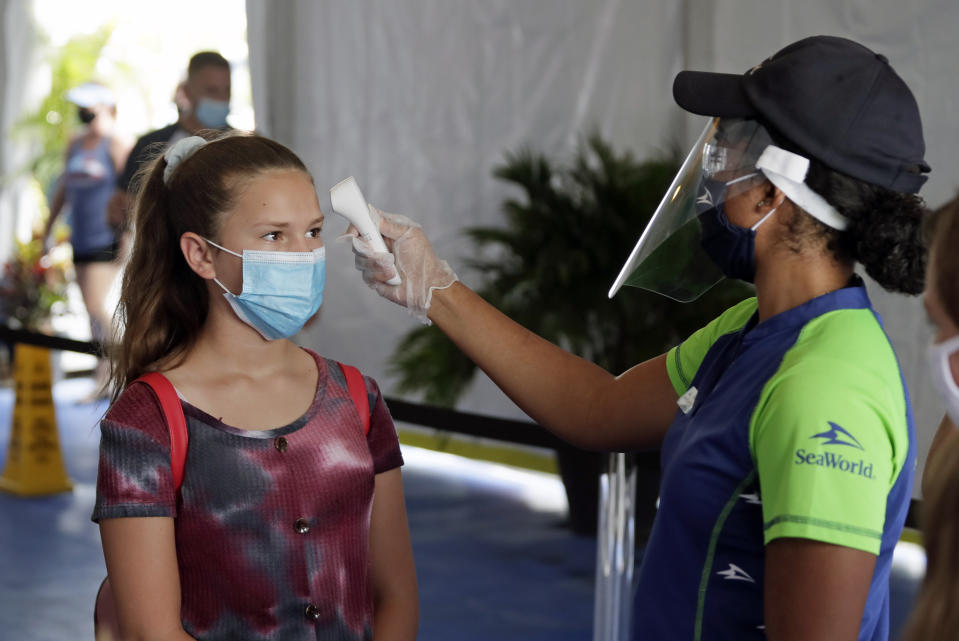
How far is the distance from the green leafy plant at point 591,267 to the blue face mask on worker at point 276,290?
3116 mm

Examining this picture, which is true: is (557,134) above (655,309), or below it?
above

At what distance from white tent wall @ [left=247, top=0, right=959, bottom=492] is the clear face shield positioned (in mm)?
3059

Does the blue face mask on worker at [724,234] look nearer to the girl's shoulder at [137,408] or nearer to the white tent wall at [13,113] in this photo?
the girl's shoulder at [137,408]

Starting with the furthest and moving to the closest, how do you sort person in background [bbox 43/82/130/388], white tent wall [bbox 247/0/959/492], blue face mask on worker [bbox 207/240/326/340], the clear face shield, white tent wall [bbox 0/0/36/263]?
white tent wall [bbox 0/0/36/263], person in background [bbox 43/82/130/388], white tent wall [bbox 247/0/959/492], blue face mask on worker [bbox 207/240/326/340], the clear face shield

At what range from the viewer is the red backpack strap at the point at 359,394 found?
205cm

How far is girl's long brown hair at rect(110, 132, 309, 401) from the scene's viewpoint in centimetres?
201

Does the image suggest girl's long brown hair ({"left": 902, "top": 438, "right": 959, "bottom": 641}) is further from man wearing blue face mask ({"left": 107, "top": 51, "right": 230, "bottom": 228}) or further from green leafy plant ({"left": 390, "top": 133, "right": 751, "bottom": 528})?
man wearing blue face mask ({"left": 107, "top": 51, "right": 230, "bottom": 228})

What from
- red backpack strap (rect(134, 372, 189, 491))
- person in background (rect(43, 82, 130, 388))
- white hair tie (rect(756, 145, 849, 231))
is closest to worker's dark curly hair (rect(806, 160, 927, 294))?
white hair tie (rect(756, 145, 849, 231))

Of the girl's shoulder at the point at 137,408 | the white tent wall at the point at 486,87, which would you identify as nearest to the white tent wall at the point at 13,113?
the white tent wall at the point at 486,87

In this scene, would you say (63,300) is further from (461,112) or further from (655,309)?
(655,309)

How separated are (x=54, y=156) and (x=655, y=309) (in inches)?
293

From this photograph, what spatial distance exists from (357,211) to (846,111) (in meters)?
0.92

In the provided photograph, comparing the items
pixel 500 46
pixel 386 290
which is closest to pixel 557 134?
pixel 500 46

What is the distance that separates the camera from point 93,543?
204 inches
